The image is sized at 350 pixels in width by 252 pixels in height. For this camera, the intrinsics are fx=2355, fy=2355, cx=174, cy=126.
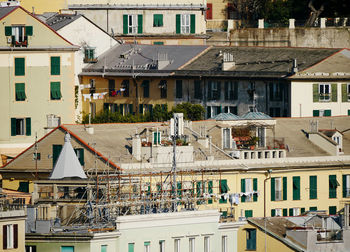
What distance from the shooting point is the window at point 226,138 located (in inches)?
4751

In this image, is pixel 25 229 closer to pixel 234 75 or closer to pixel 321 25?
pixel 234 75

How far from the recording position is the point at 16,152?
137250 mm

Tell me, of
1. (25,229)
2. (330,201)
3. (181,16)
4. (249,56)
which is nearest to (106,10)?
(181,16)

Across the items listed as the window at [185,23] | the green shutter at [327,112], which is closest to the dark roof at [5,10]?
the green shutter at [327,112]

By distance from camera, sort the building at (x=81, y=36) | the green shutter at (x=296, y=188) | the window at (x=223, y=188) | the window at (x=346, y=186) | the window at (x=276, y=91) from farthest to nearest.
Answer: the building at (x=81, y=36)
the window at (x=276, y=91)
the window at (x=346, y=186)
the green shutter at (x=296, y=188)
the window at (x=223, y=188)

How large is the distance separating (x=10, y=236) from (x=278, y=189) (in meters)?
30.6

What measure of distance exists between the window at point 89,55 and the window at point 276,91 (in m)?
15.4

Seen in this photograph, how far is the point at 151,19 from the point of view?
544 ft

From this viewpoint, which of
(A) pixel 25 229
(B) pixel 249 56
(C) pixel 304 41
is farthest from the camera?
(C) pixel 304 41

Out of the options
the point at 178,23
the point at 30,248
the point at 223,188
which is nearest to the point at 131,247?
the point at 30,248

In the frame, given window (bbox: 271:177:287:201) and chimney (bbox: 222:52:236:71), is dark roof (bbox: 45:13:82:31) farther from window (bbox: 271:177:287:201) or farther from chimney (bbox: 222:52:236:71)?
window (bbox: 271:177:287:201)

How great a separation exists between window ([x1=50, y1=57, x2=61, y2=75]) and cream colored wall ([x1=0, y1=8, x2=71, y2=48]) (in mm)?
882

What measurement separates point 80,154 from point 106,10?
53160 millimetres

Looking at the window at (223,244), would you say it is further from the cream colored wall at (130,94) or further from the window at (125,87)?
the window at (125,87)
